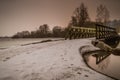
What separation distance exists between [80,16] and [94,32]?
2.03m

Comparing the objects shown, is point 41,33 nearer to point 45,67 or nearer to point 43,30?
point 43,30

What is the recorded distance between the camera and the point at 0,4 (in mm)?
4230

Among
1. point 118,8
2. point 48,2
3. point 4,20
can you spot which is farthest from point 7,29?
point 118,8

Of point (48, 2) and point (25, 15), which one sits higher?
point (48, 2)

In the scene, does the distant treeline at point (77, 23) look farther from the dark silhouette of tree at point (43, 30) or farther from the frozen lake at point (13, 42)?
the frozen lake at point (13, 42)

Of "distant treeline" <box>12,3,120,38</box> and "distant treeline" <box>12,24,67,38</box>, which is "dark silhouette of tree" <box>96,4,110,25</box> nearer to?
"distant treeline" <box>12,3,120,38</box>

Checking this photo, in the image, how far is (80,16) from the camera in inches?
229

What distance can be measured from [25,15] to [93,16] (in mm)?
2652

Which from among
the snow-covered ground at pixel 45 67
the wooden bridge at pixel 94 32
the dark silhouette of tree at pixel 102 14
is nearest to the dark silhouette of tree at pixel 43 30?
the snow-covered ground at pixel 45 67

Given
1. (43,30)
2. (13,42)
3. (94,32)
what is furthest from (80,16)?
(13,42)

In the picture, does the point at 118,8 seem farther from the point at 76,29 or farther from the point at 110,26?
the point at 76,29

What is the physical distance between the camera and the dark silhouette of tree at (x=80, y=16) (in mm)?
5797

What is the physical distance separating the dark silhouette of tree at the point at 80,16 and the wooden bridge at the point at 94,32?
298mm

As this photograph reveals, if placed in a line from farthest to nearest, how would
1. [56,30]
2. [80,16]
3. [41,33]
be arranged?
[80,16] → [56,30] → [41,33]
